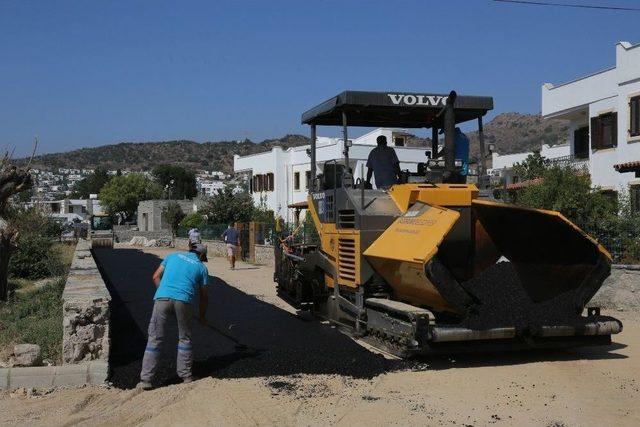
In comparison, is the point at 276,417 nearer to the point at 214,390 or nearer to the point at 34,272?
the point at 214,390

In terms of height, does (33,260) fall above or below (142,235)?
above

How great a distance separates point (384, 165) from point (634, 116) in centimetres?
1472

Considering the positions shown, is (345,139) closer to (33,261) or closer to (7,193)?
(7,193)

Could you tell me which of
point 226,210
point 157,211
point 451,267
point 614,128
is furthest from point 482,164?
point 157,211

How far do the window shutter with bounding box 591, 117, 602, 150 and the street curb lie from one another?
2008 centimetres

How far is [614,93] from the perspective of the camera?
22.2 m

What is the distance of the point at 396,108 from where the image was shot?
9.24m

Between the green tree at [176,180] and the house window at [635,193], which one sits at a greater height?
the green tree at [176,180]

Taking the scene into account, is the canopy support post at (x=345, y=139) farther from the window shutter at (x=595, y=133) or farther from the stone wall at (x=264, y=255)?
the window shutter at (x=595, y=133)

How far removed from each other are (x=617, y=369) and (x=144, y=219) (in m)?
57.1

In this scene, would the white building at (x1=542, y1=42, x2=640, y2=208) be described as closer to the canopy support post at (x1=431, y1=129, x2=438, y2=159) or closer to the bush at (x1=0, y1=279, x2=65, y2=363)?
the canopy support post at (x1=431, y1=129, x2=438, y2=159)

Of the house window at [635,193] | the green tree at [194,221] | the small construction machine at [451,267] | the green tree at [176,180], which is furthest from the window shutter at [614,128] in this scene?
the green tree at [176,180]

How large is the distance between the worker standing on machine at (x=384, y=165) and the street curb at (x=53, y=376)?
4422 mm

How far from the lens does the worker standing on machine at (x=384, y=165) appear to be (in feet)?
30.5
